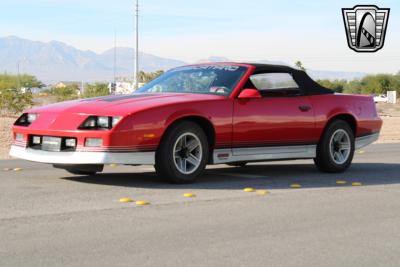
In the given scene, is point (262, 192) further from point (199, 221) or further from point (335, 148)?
point (335, 148)

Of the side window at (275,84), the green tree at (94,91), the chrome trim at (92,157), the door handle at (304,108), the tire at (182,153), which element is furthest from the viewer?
the green tree at (94,91)

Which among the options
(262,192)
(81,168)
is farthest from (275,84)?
(81,168)

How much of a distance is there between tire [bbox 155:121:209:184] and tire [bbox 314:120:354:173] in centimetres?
214

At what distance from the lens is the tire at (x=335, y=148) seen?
10023mm

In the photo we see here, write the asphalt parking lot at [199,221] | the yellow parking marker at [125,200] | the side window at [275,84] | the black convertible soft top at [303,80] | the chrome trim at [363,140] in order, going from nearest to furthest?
the asphalt parking lot at [199,221] → the yellow parking marker at [125,200] → the side window at [275,84] → the black convertible soft top at [303,80] → the chrome trim at [363,140]

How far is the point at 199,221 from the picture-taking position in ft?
20.4

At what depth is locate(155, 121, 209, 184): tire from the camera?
27.0 ft

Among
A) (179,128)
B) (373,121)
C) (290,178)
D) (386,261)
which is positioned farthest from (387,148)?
(386,261)

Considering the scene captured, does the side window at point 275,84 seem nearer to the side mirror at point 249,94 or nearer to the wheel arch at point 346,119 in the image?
the side mirror at point 249,94

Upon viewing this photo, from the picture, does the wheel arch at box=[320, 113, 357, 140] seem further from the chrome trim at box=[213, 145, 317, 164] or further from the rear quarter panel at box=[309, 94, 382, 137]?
the chrome trim at box=[213, 145, 317, 164]

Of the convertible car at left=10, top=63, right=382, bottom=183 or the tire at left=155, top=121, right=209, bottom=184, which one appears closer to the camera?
the convertible car at left=10, top=63, right=382, bottom=183

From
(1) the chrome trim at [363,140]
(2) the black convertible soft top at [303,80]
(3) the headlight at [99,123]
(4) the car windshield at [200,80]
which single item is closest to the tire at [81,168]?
(3) the headlight at [99,123]

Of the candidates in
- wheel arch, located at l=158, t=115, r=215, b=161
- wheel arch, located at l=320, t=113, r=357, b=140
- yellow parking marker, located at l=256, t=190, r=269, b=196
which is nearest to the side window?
wheel arch, located at l=320, t=113, r=357, b=140

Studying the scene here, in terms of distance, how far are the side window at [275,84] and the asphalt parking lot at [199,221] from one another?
1118 mm
